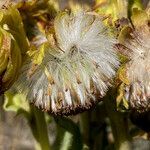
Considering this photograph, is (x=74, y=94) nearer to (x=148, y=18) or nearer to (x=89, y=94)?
(x=89, y=94)

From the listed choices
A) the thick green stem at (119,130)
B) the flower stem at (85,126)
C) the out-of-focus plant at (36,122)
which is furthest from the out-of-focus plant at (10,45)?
the flower stem at (85,126)

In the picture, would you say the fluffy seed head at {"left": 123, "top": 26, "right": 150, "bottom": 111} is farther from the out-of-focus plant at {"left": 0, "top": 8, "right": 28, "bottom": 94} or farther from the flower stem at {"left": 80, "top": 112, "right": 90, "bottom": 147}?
the flower stem at {"left": 80, "top": 112, "right": 90, "bottom": 147}

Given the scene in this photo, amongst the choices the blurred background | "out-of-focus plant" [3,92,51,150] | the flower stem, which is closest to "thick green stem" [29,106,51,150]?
"out-of-focus plant" [3,92,51,150]

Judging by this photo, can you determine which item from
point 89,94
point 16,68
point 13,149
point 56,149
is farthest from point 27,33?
point 13,149

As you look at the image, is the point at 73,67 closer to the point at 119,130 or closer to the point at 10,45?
the point at 10,45

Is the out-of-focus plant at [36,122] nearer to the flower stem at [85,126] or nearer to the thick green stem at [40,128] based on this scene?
the thick green stem at [40,128]

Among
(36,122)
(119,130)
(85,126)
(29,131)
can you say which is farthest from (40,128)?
(29,131)
